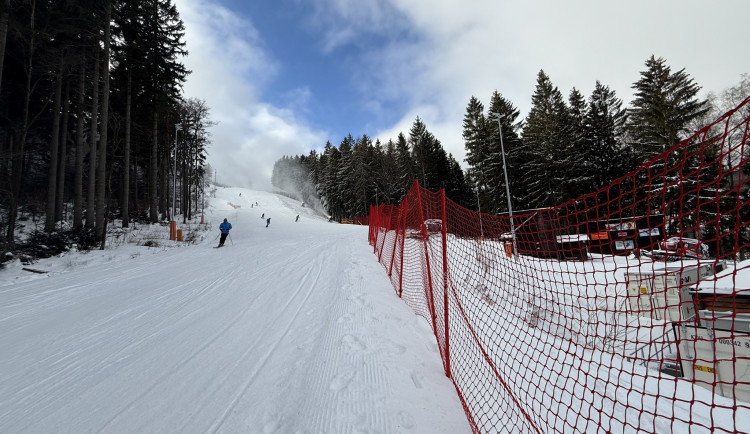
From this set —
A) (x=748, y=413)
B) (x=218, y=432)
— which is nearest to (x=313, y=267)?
(x=218, y=432)

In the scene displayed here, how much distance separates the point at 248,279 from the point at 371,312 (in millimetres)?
3818

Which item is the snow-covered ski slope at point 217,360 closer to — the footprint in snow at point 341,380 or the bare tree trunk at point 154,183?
the footprint in snow at point 341,380

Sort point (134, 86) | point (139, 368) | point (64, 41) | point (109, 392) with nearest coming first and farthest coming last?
point (109, 392) < point (139, 368) < point (64, 41) < point (134, 86)

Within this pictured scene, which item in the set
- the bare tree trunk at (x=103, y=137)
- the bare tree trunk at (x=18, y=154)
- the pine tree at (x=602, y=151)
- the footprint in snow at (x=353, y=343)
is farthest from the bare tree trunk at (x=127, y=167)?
the pine tree at (x=602, y=151)

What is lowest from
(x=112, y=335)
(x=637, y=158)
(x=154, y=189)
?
(x=112, y=335)

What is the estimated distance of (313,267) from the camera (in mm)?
9367

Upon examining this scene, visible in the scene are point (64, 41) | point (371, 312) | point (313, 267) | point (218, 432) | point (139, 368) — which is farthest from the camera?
point (64, 41)

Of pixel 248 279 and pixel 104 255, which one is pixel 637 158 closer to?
pixel 248 279

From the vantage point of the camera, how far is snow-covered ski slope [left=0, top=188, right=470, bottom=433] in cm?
298

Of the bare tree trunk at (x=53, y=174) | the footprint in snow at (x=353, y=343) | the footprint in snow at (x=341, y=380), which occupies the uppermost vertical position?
the bare tree trunk at (x=53, y=174)

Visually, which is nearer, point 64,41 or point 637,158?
point 64,41

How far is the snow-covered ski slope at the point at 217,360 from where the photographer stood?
2.98 meters

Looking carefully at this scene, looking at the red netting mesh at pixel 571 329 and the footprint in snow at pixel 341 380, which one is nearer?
the red netting mesh at pixel 571 329

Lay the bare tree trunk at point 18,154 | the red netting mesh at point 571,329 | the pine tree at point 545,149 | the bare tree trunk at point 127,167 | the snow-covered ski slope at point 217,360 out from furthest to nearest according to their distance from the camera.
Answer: the pine tree at point 545,149 → the bare tree trunk at point 127,167 → the bare tree trunk at point 18,154 → the snow-covered ski slope at point 217,360 → the red netting mesh at point 571,329
